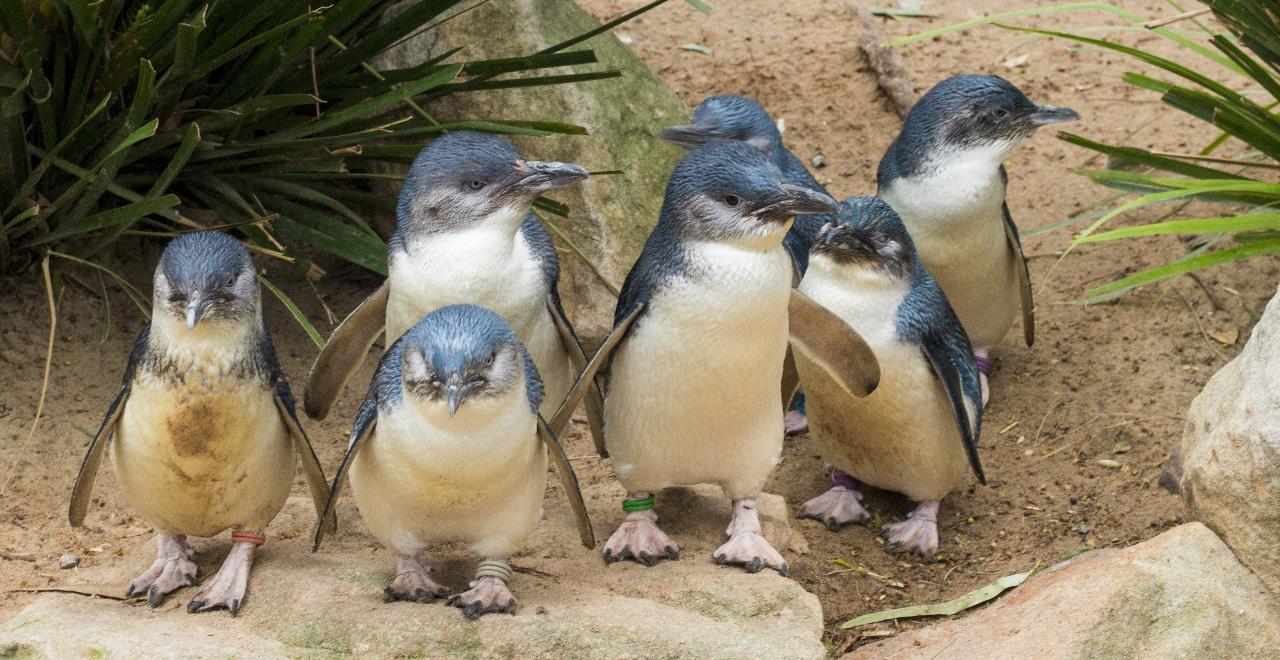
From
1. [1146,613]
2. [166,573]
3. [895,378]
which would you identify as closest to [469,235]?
[166,573]

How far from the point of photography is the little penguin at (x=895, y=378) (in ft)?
15.1

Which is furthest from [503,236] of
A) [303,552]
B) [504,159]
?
[303,552]

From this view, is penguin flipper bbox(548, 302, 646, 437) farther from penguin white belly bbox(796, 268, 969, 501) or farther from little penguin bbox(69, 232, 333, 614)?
penguin white belly bbox(796, 268, 969, 501)

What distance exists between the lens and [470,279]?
4.06 metres

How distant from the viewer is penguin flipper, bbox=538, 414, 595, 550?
3635 mm

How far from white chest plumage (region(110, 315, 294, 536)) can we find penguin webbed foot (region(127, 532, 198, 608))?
7cm

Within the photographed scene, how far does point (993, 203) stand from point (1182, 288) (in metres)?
0.96

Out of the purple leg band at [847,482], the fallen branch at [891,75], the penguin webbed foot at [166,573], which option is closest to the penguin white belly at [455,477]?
the penguin webbed foot at [166,573]

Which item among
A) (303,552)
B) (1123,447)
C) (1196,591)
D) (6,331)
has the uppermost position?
(6,331)

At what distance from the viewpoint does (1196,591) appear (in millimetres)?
3449

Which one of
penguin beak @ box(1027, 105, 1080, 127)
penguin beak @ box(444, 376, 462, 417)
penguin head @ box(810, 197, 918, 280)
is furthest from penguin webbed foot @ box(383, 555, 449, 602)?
penguin beak @ box(1027, 105, 1080, 127)

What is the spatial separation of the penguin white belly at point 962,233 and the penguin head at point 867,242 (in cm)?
81

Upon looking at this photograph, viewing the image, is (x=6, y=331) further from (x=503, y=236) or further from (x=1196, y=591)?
(x=1196, y=591)

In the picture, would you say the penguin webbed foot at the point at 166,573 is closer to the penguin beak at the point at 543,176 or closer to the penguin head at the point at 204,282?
the penguin head at the point at 204,282
